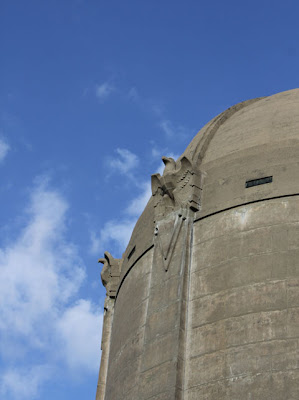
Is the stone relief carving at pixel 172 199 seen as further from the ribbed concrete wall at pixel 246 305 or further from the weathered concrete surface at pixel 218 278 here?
the ribbed concrete wall at pixel 246 305

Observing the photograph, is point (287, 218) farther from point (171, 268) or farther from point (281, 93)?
point (281, 93)

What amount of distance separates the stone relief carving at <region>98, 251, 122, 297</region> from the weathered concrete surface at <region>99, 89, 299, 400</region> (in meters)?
2.18

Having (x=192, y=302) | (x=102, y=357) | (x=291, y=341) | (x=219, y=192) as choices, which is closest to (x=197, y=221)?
(x=219, y=192)

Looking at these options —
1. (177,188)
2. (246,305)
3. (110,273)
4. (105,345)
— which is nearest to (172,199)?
(177,188)

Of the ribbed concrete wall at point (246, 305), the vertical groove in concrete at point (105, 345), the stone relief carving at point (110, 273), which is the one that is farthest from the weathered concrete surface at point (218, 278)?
the stone relief carving at point (110, 273)

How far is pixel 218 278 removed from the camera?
79.8ft

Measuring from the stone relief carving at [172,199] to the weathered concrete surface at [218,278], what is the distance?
0.15 ft

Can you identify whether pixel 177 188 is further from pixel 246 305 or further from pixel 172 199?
pixel 246 305

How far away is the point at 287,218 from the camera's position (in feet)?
80.1

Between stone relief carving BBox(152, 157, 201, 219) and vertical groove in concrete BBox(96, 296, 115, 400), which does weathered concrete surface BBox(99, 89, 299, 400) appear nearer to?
stone relief carving BBox(152, 157, 201, 219)

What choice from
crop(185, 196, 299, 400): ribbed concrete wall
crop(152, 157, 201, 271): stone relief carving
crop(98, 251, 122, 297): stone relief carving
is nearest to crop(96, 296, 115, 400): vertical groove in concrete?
crop(98, 251, 122, 297): stone relief carving

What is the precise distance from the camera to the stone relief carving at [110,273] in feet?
109

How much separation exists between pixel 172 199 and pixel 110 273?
7236 millimetres

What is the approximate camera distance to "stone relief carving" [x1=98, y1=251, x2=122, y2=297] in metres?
33.2
